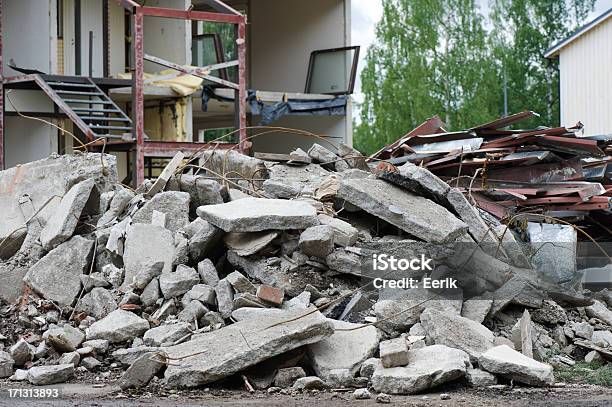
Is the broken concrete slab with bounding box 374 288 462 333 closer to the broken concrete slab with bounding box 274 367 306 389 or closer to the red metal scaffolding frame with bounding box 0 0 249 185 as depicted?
the broken concrete slab with bounding box 274 367 306 389

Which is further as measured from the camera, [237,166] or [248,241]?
[237,166]

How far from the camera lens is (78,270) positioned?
1068cm

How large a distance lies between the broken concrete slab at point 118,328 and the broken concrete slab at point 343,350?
5.89ft

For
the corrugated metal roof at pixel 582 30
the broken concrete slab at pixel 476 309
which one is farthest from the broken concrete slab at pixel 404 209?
the corrugated metal roof at pixel 582 30

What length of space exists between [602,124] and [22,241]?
2074 centimetres

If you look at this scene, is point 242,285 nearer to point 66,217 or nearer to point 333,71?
point 66,217

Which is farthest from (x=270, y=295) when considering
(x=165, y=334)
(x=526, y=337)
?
(x=526, y=337)

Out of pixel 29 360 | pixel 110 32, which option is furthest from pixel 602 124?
pixel 29 360

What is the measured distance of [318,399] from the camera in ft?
25.8

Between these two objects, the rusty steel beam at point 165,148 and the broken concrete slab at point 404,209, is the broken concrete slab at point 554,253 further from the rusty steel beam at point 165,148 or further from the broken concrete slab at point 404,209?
the rusty steel beam at point 165,148

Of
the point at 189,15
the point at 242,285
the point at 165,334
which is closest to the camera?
the point at 165,334

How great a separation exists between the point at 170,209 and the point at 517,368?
4681mm

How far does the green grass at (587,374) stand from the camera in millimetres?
8602

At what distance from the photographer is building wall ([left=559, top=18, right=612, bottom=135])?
28891mm
